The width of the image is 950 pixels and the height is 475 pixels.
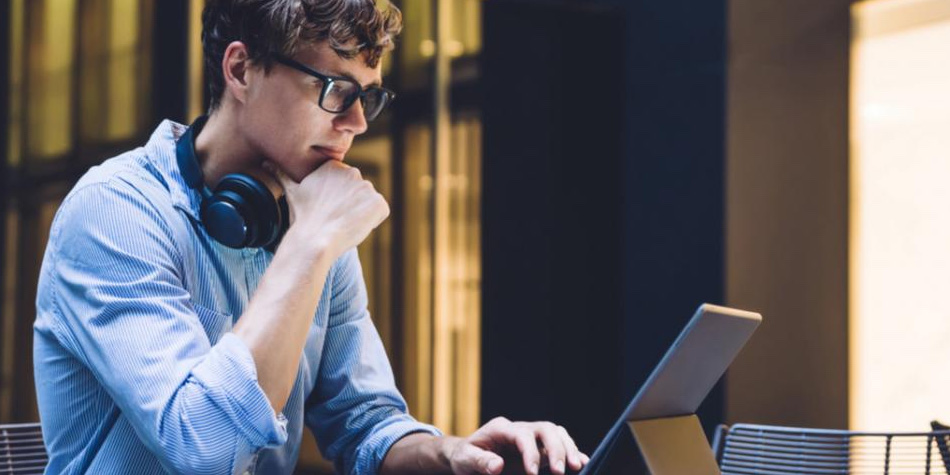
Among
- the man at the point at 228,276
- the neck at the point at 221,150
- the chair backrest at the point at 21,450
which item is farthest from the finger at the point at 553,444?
the chair backrest at the point at 21,450

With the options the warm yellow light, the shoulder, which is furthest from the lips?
the warm yellow light

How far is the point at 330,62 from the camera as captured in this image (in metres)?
1.77

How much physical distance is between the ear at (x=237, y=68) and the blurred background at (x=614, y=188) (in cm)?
337

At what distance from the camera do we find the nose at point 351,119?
70.1 inches

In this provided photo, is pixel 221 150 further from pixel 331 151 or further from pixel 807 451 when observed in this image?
pixel 807 451

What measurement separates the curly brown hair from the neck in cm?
11

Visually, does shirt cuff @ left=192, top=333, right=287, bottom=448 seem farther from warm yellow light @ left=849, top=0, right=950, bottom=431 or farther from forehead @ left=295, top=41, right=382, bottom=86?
warm yellow light @ left=849, top=0, right=950, bottom=431

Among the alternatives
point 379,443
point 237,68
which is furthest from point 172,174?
point 379,443

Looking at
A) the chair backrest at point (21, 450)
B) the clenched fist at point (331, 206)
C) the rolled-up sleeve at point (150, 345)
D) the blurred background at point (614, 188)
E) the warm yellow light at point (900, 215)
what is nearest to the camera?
the rolled-up sleeve at point (150, 345)

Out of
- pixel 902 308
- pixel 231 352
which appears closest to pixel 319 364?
pixel 231 352

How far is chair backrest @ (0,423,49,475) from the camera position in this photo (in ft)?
6.93

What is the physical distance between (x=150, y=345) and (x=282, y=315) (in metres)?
0.18

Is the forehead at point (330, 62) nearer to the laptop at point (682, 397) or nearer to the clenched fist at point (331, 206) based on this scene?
the clenched fist at point (331, 206)

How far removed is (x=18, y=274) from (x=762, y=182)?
3386mm
